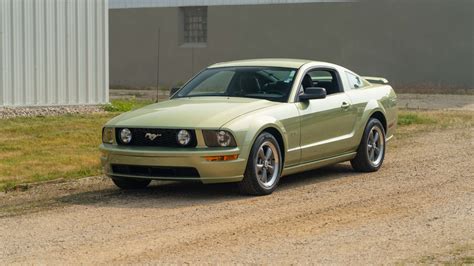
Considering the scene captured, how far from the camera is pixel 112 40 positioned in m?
31.5

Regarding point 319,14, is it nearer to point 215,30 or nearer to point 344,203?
point 215,30

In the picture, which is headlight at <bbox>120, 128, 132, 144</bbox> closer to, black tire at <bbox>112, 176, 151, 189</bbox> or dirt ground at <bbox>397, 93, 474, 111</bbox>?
black tire at <bbox>112, 176, 151, 189</bbox>

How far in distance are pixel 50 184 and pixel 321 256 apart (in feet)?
15.5

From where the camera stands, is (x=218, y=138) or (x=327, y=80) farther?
(x=327, y=80)

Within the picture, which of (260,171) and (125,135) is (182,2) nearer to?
(125,135)

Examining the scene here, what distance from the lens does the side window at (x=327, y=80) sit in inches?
428

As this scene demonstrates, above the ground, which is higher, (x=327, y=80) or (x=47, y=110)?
(x=327, y=80)

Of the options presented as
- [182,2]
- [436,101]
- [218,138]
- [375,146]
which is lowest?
[436,101]

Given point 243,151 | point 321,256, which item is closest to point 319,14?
point 243,151

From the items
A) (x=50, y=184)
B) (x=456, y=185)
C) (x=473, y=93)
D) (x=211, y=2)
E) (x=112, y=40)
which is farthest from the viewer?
(x=112, y=40)

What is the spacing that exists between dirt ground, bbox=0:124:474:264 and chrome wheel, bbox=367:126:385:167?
0.21 m

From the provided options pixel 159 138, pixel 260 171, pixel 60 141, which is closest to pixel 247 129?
pixel 260 171

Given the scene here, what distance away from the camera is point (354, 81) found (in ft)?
37.6

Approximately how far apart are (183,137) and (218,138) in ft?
1.15
